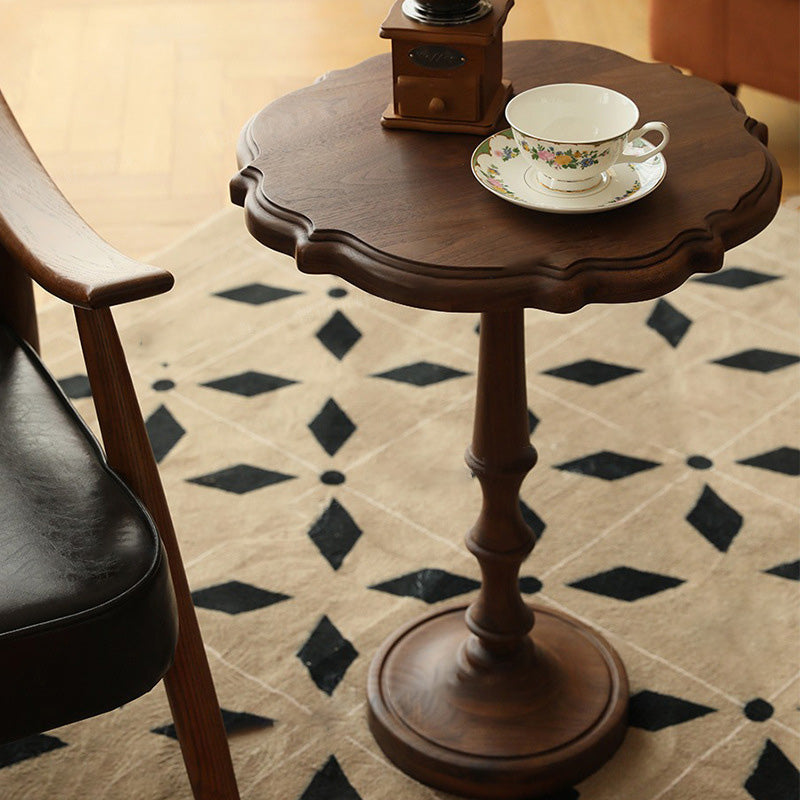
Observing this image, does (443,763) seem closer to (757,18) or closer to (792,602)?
(792,602)

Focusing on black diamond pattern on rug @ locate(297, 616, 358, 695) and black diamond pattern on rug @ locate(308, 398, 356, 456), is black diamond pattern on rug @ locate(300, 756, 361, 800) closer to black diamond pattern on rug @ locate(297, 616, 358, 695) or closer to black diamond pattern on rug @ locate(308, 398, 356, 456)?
black diamond pattern on rug @ locate(297, 616, 358, 695)

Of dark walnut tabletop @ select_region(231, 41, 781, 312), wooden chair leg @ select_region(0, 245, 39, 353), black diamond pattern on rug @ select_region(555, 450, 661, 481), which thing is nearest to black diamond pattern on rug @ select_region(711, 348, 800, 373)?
black diamond pattern on rug @ select_region(555, 450, 661, 481)

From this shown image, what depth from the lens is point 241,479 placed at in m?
1.89

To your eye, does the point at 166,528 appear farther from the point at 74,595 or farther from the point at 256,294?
the point at 256,294

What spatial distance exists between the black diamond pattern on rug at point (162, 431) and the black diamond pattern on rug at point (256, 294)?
33 cm

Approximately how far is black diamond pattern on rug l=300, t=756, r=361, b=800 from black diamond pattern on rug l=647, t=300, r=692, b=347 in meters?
1.02

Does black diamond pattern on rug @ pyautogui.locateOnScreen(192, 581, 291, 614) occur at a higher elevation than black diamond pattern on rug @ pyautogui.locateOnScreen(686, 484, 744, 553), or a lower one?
lower

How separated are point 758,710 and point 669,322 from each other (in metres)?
0.85

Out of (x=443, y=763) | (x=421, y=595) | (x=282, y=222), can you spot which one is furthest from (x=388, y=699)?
(x=282, y=222)

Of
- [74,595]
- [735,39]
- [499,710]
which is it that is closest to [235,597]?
[499,710]

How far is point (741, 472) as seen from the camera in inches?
73.4

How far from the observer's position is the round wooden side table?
1037 millimetres

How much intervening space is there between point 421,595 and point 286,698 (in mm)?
245

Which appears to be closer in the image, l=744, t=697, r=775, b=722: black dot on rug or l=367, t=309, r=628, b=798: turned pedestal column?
l=367, t=309, r=628, b=798: turned pedestal column
